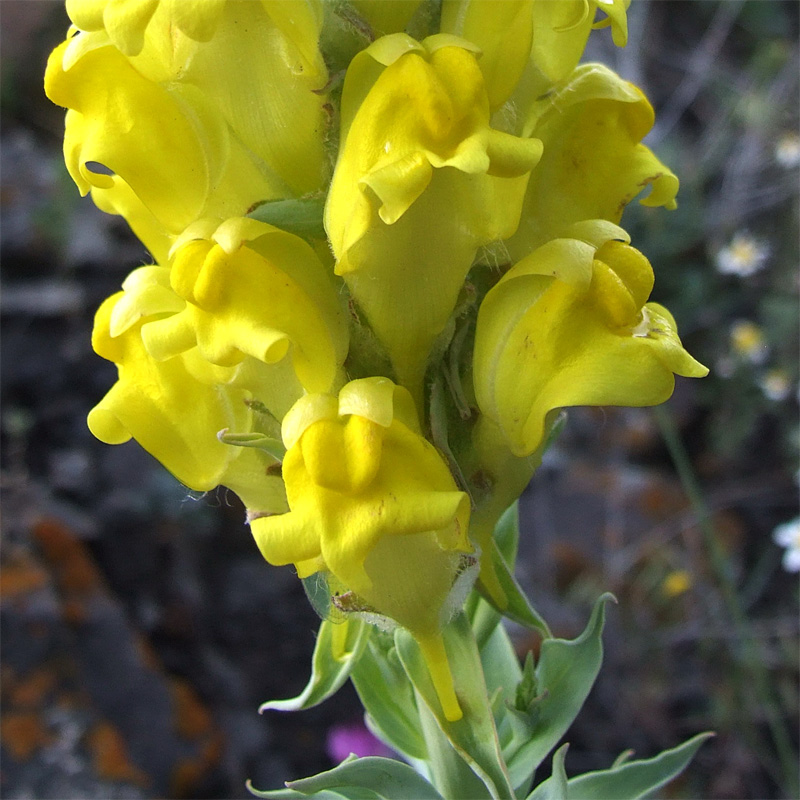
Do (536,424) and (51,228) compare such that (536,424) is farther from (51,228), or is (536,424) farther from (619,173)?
(51,228)

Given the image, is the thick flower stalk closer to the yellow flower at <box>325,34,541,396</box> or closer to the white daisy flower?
the yellow flower at <box>325,34,541,396</box>

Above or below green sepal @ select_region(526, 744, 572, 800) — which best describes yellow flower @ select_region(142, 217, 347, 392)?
above

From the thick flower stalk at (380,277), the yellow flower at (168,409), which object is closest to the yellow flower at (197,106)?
the thick flower stalk at (380,277)

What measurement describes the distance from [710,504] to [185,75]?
10.1 ft

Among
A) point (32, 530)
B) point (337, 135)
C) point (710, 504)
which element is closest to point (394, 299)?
point (337, 135)

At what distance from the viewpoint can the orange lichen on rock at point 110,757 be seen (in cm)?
196

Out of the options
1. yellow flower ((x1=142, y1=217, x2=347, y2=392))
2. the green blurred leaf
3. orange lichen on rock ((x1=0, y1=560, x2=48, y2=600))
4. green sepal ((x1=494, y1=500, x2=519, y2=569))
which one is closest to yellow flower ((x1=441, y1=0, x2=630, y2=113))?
yellow flower ((x1=142, y1=217, x2=347, y2=392))

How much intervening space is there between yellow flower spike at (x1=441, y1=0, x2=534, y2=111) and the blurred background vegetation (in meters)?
0.94

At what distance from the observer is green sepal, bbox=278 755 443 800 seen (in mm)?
865

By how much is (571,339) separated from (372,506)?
255mm

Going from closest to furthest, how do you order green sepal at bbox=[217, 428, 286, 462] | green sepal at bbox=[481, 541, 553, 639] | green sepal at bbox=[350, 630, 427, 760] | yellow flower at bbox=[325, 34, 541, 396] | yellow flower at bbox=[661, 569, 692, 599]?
yellow flower at bbox=[325, 34, 541, 396]
green sepal at bbox=[217, 428, 286, 462]
green sepal at bbox=[481, 541, 553, 639]
green sepal at bbox=[350, 630, 427, 760]
yellow flower at bbox=[661, 569, 692, 599]

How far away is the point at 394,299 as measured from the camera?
773 mm

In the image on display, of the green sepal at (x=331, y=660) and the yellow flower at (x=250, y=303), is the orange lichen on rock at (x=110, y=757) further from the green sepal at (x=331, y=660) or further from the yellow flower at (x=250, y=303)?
the yellow flower at (x=250, y=303)

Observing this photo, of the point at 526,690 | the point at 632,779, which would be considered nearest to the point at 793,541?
the point at 632,779
